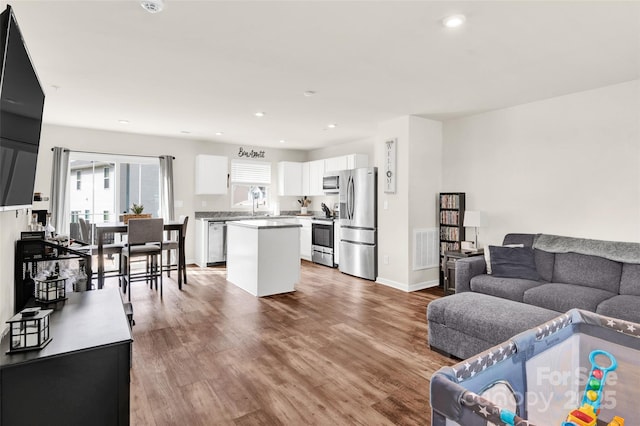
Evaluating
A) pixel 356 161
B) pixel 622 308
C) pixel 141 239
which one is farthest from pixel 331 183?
pixel 622 308

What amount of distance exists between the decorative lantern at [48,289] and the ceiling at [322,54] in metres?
1.69

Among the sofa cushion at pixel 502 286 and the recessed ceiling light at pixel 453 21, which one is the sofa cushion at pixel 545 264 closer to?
the sofa cushion at pixel 502 286

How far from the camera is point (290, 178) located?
8008mm

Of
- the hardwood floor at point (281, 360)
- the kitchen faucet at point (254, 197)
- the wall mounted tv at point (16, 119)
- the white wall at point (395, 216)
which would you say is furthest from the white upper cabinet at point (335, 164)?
the wall mounted tv at point (16, 119)

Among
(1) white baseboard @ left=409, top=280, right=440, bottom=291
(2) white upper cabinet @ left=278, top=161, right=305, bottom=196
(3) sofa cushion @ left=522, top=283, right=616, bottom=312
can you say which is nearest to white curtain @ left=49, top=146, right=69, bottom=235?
(2) white upper cabinet @ left=278, top=161, right=305, bottom=196

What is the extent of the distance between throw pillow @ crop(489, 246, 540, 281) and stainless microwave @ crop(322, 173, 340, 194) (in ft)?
10.9

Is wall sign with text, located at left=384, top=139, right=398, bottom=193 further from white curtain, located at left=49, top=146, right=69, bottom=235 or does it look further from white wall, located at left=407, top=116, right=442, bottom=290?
white curtain, located at left=49, top=146, right=69, bottom=235

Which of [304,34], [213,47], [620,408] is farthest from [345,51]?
[620,408]

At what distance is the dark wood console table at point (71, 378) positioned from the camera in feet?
4.06

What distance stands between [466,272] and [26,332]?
3.67 metres

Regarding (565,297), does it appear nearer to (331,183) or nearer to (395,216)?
(395,216)

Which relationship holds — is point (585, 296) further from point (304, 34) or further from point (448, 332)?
point (304, 34)

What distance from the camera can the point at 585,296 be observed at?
2.97 metres

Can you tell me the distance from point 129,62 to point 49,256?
1.89 meters
